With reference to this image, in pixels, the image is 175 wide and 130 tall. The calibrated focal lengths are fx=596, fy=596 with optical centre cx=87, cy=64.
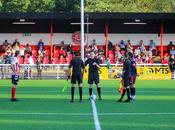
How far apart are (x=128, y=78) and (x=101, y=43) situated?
90.9 feet

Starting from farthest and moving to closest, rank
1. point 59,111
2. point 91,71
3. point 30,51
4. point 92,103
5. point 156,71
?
1. point 30,51
2. point 156,71
3. point 91,71
4. point 92,103
5. point 59,111

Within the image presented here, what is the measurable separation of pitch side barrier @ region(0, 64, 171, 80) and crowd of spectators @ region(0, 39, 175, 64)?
10.2 ft

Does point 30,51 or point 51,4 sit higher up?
point 51,4

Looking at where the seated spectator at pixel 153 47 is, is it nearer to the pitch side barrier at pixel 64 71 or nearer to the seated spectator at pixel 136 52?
the seated spectator at pixel 136 52

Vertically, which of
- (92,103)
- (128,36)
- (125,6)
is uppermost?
(125,6)

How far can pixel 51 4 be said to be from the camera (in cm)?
7512

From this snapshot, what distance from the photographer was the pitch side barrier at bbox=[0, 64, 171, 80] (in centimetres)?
4053

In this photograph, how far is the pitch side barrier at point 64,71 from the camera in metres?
40.5

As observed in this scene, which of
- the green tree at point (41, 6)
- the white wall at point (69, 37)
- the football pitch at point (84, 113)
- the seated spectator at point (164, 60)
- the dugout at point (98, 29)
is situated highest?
the green tree at point (41, 6)

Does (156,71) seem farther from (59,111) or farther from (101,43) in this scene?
(59,111)

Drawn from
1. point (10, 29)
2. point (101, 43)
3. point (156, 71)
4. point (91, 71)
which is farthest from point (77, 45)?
point (91, 71)

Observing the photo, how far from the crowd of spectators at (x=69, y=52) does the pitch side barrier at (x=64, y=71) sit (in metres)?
3.12

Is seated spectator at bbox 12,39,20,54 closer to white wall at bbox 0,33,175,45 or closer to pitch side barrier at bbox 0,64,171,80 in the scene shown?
white wall at bbox 0,33,175,45

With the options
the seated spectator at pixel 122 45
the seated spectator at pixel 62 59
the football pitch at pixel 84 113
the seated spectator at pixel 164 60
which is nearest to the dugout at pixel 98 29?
the seated spectator at pixel 122 45
